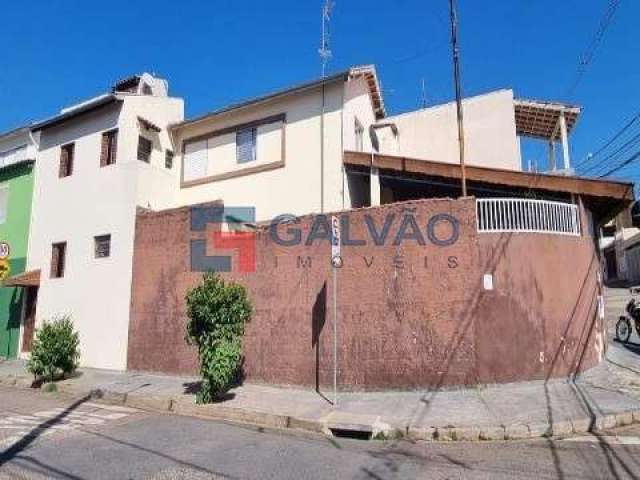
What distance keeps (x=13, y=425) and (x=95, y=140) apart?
10923 mm

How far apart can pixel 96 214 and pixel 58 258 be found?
2425 millimetres

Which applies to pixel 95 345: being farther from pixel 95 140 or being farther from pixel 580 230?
pixel 580 230

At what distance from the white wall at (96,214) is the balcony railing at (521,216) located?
9956 millimetres

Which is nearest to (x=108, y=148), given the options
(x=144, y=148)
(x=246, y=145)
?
(x=144, y=148)

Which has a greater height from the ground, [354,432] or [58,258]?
[58,258]

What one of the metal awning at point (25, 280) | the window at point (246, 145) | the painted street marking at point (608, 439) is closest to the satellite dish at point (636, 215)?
the painted street marking at point (608, 439)

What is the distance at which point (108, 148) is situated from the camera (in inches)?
682

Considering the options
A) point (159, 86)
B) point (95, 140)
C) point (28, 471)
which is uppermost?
point (159, 86)

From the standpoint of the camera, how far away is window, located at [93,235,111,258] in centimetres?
1620

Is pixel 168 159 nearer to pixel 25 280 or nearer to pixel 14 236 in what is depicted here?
pixel 25 280

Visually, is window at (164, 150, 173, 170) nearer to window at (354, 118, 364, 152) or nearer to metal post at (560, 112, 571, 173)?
window at (354, 118, 364, 152)

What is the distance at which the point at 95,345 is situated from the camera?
15633 millimetres

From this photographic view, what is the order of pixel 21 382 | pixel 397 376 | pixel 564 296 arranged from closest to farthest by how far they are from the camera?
pixel 397 376
pixel 564 296
pixel 21 382

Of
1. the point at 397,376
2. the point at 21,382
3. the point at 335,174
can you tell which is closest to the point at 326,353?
the point at 397,376
